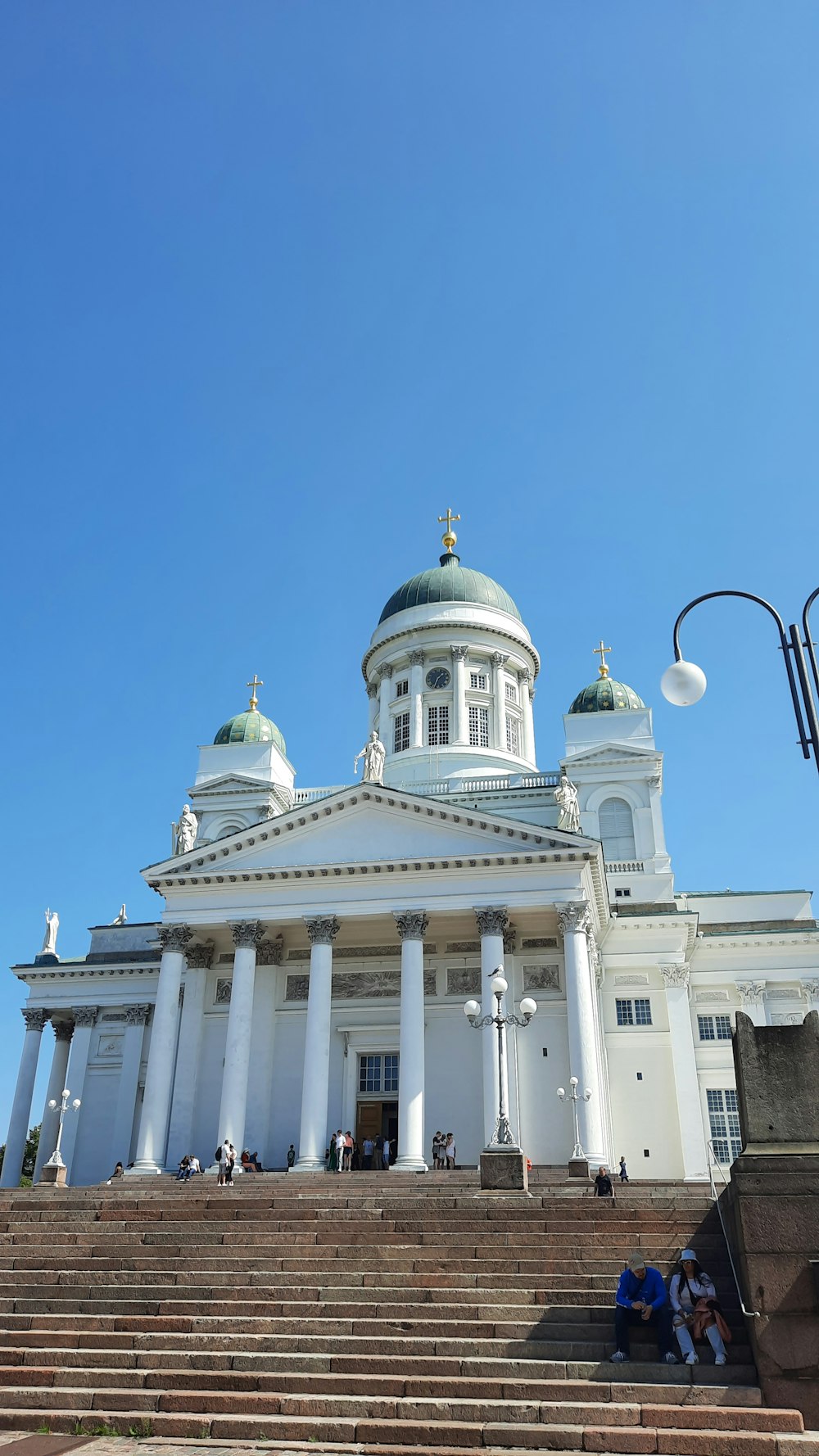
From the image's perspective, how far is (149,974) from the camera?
137 ft

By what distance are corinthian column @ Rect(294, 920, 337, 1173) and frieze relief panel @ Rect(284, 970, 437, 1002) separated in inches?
94.3

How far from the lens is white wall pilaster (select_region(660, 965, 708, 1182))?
1366 inches

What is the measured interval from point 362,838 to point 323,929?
279 cm

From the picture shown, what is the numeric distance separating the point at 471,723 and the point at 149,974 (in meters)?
15.6

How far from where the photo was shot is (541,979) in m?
33.3

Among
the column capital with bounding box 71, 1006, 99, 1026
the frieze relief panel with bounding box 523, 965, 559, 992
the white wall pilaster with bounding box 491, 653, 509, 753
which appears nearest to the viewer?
the frieze relief panel with bounding box 523, 965, 559, 992

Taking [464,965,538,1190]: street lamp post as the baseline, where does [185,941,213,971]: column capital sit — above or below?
above

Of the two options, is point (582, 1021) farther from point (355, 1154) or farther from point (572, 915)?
point (355, 1154)

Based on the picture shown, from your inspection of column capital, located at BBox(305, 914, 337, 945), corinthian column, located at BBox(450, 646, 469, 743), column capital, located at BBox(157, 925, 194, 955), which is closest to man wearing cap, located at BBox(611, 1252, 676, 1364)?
column capital, located at BBox(305, 914, 337, 945)

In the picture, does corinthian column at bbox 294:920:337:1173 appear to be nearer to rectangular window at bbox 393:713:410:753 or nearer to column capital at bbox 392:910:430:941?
column capital at bbox 392:910:430:941

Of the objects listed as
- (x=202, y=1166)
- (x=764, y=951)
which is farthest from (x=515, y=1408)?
(x=764, y=951)

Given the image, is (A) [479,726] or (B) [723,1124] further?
(A) [479,726]

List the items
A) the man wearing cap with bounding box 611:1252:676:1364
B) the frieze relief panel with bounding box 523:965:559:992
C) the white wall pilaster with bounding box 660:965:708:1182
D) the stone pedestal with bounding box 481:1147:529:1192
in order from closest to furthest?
1. the man wearing cap with bounding box 611:1252:676:1364
2. the stone pedestal with bounding box 481:1147:529:1192
3. the frieze relief panel with bounding box 523:965:559:992
4. the white wall pilaster with bounding box 660:965:708:1182

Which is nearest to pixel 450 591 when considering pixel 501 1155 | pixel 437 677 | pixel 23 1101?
pixel 437 677
